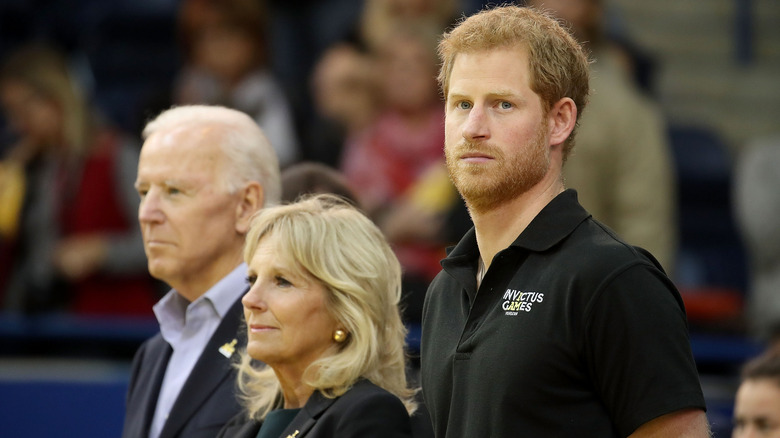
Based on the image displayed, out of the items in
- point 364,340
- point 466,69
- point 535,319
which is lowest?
point 364,340

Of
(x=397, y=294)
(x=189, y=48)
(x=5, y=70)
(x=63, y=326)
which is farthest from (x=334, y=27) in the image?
(x=397, y=294)

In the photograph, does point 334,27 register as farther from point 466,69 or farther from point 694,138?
point 466,69

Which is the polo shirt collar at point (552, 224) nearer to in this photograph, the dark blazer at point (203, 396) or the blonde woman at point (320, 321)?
the blonde woman at point (320, 321)

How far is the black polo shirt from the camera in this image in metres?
2.38

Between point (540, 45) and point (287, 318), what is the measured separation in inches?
38.1

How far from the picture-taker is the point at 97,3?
31.2 feet

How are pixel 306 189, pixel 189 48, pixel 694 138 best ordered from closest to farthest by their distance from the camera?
pixel 306 189 < pixel 189 48 < pixel 694 138

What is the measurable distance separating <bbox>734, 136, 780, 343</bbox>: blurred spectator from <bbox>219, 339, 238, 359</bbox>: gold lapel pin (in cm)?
354

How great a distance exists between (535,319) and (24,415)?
4.43m

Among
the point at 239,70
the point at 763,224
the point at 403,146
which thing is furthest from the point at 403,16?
the point at 763,224

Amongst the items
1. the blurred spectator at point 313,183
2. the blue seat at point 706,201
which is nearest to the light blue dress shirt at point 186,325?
the blurred spectator at point 313,183

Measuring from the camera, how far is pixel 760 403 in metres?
4.22

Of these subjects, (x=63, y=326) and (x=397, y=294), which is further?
(x=63, y=326)

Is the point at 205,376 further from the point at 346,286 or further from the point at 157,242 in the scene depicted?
the point at 346,286
